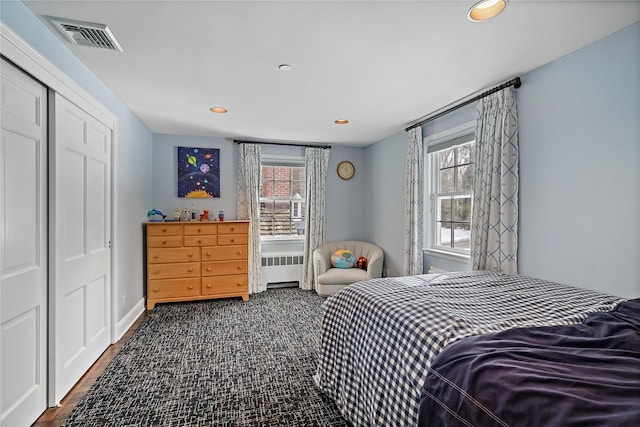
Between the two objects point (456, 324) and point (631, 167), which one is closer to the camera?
point (456, 324)

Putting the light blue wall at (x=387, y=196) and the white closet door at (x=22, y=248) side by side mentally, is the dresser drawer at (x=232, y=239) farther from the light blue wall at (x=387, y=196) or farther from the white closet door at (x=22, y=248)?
the white closet door at (x=22, y=248)

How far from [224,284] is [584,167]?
155 inches

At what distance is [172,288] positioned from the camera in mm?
3842

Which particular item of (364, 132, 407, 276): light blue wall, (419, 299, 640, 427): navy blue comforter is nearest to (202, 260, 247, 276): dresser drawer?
(364, 132, 407, 276): light blue wall

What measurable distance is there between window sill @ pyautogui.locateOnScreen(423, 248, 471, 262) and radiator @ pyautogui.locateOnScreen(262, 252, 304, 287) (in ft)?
6.86

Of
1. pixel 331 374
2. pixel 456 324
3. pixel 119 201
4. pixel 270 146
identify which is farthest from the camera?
pixel 270 146

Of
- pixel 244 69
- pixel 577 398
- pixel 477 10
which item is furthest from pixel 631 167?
pixel 244 69

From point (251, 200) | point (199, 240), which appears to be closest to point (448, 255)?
point (251, 200)

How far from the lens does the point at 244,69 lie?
7.47ft

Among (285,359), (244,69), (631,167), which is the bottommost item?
(285,359)

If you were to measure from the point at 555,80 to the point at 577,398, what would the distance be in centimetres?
223

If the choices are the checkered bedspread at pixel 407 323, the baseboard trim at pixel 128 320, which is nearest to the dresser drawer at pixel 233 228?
the baseboard trim at pixel 128 320

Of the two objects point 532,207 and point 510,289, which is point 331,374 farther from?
point 532,207

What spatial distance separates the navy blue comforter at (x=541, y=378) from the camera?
789 millimetres
